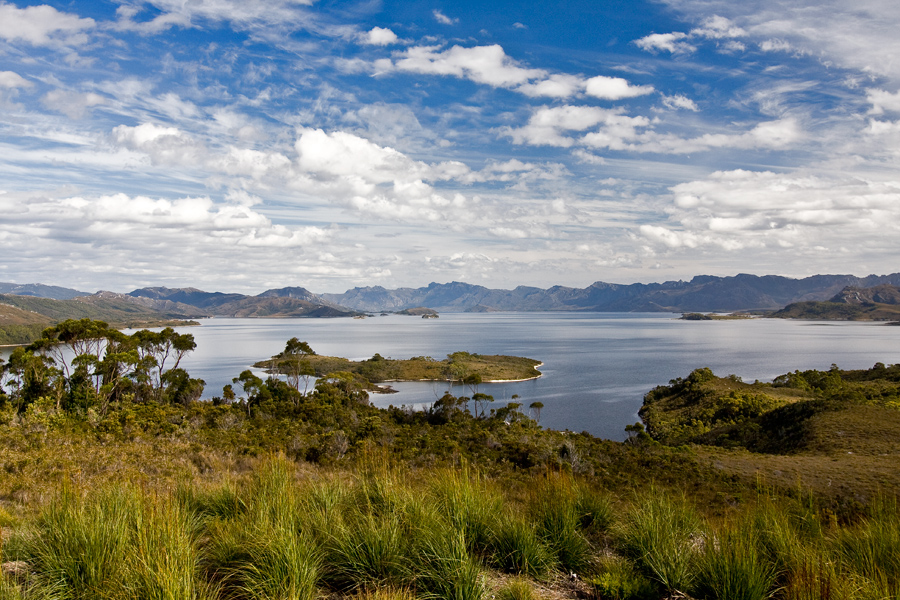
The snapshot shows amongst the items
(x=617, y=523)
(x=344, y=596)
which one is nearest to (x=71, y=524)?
(x=344, y=596)

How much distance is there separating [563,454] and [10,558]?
2567cm

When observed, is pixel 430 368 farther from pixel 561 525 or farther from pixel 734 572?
pixel 734 572

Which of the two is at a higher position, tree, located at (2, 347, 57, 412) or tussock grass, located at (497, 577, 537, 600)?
tussock grass, located at (497, 577, 537, 600)

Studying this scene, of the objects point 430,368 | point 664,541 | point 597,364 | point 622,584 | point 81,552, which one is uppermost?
point 81,552

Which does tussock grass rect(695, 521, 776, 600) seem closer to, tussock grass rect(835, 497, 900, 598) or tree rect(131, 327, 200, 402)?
tussock grass rect(835, 497, 900, 598)

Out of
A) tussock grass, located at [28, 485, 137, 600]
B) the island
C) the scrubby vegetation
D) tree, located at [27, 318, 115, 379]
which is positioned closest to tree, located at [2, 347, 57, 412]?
tree, located at [27, 318, 115, 379]

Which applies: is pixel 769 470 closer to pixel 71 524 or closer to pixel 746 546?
pixel 746 546

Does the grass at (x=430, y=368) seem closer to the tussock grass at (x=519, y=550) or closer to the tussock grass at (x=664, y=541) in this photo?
the tussock grass at (x=664, y=541)

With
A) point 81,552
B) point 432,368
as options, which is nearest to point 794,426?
point 81,552

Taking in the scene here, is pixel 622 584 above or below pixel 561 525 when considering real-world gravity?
below

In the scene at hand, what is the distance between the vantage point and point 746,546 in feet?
17.0

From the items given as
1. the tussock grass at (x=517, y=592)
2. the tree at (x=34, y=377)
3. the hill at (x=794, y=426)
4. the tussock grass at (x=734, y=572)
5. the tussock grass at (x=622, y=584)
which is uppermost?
the tussock grass at (x=734, y=572)

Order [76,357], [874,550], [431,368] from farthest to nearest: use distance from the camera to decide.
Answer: [431,368] → [76,357] → [874,550]

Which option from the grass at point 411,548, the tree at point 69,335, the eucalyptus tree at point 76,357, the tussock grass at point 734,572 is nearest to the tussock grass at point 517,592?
the grass at point 411,548
